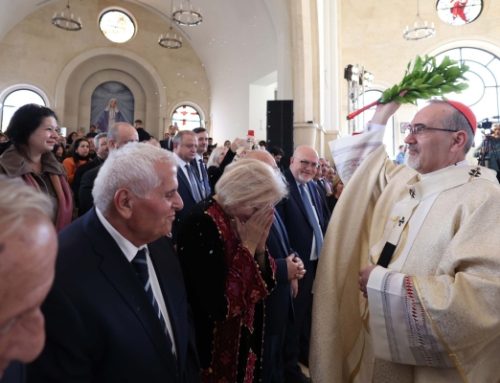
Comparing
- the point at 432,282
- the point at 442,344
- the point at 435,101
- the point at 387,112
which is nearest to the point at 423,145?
the point at 435,101

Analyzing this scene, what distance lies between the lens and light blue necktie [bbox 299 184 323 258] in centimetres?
331

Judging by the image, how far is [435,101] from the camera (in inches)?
78.2

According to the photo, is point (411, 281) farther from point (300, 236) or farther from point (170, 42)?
point (170, 42)

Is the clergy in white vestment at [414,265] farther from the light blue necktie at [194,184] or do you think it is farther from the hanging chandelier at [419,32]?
the hanging chandelier at [419,32]

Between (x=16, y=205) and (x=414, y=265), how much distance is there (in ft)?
5.25

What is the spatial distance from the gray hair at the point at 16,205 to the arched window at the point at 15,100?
15947 millimetres

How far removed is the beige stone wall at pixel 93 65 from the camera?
14.9 metres

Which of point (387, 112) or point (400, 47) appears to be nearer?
point (387, 112)

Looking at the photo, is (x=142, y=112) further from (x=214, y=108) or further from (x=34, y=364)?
(x=34, y=364)

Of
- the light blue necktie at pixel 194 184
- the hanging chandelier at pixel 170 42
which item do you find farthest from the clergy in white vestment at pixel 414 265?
the hanging chandelier at pixel 170 42

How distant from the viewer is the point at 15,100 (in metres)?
14.9

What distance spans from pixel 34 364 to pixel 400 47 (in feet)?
61.0

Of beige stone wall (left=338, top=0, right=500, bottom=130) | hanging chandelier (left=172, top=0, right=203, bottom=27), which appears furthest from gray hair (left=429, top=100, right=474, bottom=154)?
beige stone wall (left=338, top=0, right=500, bottom=130)

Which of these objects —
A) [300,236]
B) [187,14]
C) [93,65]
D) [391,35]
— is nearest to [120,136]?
[300,236]
